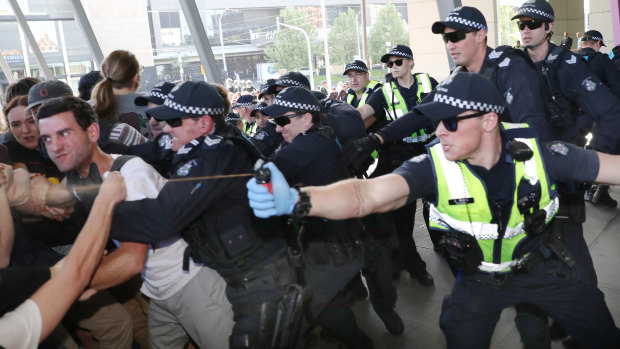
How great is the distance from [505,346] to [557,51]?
1795mm

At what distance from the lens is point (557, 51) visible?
297 cm

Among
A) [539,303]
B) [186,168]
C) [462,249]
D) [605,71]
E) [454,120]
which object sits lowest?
[539,303]

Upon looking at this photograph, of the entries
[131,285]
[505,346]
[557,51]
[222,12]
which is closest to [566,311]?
[505,346]

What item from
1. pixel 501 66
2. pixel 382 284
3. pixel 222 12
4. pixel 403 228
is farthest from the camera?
pixel 222 12

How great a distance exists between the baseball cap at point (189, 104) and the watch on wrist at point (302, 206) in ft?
2.58

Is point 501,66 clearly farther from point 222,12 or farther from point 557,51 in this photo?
point 222,12

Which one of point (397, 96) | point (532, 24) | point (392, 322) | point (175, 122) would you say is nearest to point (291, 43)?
point (397, 96)

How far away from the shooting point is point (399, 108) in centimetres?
414

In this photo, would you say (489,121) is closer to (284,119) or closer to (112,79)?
(284,119)

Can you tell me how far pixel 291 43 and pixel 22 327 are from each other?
6.02m

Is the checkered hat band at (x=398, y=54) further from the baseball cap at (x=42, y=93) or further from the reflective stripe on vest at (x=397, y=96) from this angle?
the baseball cap at (x=42, y=93)

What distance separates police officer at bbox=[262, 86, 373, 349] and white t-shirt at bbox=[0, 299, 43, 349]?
3.88 ft

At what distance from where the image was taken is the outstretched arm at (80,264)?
1.43 metres

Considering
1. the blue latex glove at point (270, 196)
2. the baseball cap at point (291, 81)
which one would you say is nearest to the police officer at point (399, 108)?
the baseball cap at point (291, 81)
